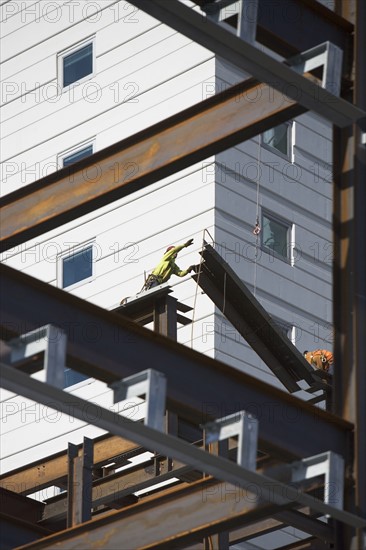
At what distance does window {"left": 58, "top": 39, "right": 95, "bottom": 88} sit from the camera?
35.3m

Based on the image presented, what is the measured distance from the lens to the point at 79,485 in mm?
21031

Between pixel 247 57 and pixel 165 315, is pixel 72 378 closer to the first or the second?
pixel 165 315

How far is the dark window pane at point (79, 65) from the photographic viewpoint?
3534 centimetres

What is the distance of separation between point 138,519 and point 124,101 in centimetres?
1717

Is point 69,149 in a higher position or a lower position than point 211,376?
higher

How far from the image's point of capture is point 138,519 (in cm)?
1781

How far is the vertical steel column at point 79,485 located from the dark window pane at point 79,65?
48.3ft

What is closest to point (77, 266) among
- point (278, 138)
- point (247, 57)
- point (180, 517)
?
point (278, 138)

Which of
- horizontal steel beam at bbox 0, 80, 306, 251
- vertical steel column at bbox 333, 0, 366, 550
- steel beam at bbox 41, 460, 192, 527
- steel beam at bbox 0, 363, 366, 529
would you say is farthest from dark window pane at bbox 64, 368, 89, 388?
steel beam at bbox 0, 363, 366, 529

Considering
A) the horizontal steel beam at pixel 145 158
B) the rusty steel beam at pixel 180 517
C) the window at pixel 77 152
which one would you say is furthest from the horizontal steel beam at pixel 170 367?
the window at pixel 77 152

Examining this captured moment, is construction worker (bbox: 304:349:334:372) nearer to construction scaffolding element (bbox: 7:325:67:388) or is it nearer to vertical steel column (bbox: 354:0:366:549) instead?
vertical steel column (bbox: 354:0:366:549)

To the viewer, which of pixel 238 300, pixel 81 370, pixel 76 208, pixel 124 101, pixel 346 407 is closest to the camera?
pixel 81 370

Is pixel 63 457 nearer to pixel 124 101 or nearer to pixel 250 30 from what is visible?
pixel 250 30

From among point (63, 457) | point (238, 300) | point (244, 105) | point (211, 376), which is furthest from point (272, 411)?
point (238, 300)
